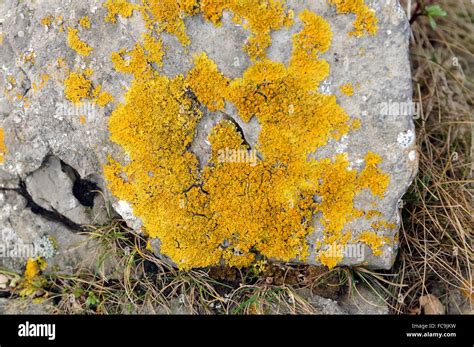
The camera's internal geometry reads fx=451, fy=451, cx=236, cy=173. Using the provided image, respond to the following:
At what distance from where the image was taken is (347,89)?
10.1 feet

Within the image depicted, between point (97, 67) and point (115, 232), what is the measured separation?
50.0 inches

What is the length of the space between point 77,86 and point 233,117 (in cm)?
113

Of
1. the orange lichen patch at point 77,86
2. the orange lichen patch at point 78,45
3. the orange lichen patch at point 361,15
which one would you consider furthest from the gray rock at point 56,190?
the orange lichen patch at point 361,15

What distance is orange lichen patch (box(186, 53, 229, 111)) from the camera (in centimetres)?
314

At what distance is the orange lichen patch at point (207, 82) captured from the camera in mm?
3141

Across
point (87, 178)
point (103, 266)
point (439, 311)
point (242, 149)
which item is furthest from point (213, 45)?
point (439, 311)

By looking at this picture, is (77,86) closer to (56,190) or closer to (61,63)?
(61,63)

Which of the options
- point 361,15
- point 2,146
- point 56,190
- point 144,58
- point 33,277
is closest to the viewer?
point 361,15

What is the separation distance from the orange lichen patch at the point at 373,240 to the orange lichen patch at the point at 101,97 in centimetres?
203

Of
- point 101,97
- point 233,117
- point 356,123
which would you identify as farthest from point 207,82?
point 356,123

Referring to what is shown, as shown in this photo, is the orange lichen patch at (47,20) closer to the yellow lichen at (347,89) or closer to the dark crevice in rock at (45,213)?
the dark crevice in rock at (45,213)

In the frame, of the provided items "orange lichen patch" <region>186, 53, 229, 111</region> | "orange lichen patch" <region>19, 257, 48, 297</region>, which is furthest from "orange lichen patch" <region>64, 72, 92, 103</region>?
"orange lichen patch" <region>19, 257, 48, 297</region>

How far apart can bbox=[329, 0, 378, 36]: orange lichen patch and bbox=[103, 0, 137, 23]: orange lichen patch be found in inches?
57.1

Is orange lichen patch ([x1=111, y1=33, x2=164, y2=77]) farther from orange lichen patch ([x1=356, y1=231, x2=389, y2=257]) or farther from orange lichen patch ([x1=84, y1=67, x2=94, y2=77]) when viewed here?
orange lichen patch ([x1=356, y1=231, x2=389, y2=257])
